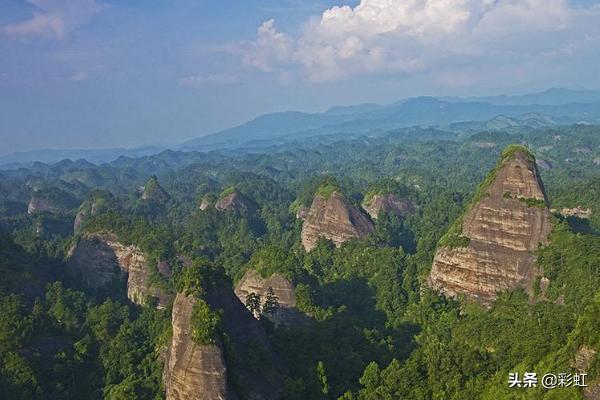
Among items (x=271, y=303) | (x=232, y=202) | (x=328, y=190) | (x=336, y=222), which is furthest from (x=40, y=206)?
(x=271, y=303)

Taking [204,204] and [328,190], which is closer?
[328,190]

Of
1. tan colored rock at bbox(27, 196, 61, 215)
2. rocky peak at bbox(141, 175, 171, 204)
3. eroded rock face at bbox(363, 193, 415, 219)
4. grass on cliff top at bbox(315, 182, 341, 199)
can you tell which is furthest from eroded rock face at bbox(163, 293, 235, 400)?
rocky peak at bbox(141, 175, 171, 204)

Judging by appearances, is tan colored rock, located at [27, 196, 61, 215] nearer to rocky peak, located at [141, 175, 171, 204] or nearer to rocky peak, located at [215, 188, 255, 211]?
rocky peak, located at [141, 175, 171, 204]

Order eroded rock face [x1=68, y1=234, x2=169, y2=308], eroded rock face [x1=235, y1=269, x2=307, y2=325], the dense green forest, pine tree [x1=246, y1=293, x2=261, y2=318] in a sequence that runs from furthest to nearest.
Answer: eroded rock face [x1=68, y1=234, x2=169, y2=308], eroded rock face [x1=235, y1=269, x2=307, y2=325], pine tree [x1=246, y1=293, x2=261, y2=318], the dense green forest

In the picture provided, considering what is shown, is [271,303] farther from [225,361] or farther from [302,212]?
[302,212]

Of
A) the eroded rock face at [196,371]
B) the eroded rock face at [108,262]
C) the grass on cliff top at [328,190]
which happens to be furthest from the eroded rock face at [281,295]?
the grass on cliff top at [328,190]

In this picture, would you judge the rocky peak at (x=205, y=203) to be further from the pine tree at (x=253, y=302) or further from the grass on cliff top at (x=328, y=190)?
the pine tree at (x=253, y=302)

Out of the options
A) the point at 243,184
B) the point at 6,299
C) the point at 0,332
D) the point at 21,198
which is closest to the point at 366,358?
the point at 0,332
